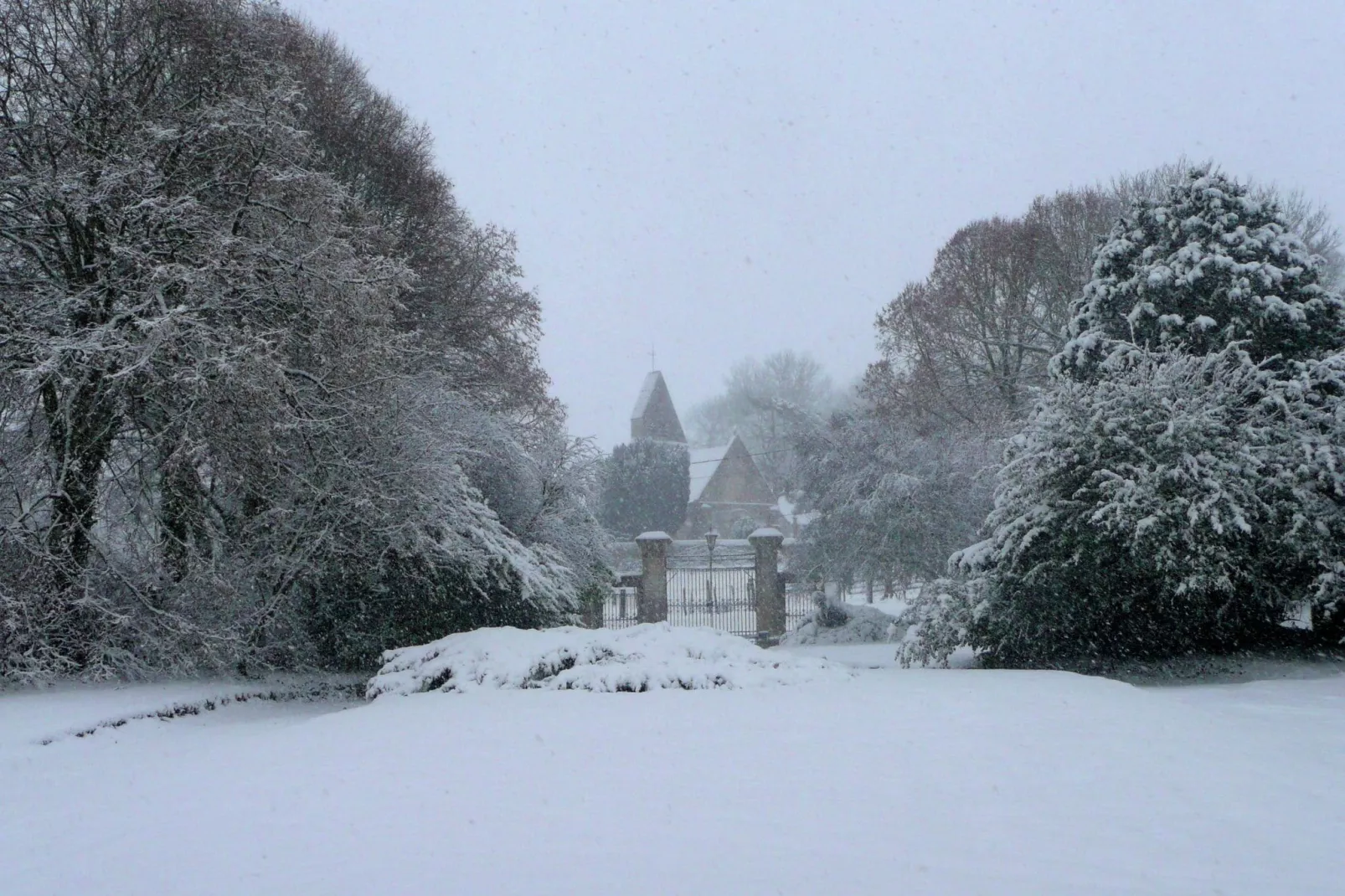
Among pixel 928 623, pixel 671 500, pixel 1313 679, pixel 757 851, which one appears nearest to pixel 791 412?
pixel 671 500

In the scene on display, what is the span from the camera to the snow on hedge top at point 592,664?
8.09m

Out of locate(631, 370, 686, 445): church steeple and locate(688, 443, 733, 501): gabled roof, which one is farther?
locate(631, 370, 686, 445): church steeple

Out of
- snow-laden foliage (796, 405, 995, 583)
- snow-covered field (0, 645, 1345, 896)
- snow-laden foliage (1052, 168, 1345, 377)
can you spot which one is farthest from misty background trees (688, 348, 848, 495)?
snow-covered field (0, 645, 1345, 896)

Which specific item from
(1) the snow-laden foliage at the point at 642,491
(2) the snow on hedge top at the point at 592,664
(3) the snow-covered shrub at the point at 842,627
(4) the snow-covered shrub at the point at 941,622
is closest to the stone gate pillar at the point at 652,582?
(3) the snow-covered shrub at the point at 842,627

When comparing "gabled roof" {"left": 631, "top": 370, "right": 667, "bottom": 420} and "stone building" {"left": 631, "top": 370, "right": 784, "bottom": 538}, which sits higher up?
"gabled roof" {"left": 631, "top": 370, "right": 667, "bottom": 420}

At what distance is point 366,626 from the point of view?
12.4 m

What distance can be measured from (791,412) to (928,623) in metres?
17.9

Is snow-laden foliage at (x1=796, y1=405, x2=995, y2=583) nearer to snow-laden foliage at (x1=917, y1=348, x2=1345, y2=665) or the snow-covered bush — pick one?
the snow-covered bush

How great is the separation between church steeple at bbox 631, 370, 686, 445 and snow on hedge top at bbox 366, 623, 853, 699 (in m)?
35.9

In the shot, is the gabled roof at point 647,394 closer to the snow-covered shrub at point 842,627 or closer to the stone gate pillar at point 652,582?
the stone gate pillar at point 652,582

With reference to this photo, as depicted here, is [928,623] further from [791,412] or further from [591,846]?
[791,412]

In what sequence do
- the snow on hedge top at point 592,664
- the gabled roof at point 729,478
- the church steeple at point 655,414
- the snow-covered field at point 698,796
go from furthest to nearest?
the church steeple at point 655,414
the gabled roof at point 729,478
the snow on hedge top at point 592,664
the snow-covered field at point 698,796

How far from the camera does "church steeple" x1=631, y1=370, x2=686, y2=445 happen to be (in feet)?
150

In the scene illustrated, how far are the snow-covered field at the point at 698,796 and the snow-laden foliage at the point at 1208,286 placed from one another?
5.96 m
